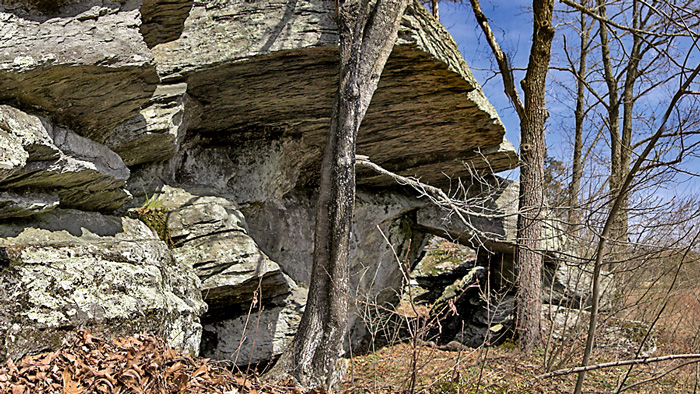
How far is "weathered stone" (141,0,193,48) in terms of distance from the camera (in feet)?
17.4

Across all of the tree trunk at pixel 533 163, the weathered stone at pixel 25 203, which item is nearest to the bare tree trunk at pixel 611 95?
the tree trunk at pixel 533 163

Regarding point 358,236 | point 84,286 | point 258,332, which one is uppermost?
point 84,286

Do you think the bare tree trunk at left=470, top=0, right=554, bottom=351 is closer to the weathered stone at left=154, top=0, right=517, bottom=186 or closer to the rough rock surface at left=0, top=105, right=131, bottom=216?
the weathered stone at left=154, top=0, right=517, bottom=186

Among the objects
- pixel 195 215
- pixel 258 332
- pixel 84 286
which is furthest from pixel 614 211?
pixel 258 332

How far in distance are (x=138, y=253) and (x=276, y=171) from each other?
3416mm

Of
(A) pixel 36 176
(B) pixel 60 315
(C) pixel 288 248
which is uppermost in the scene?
(A) pixel 36 176

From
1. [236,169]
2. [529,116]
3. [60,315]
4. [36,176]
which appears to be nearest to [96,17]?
[36,176]

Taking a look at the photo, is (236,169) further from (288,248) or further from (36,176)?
(36,176)

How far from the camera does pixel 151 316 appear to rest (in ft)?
14.4

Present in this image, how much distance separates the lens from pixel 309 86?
6.86m

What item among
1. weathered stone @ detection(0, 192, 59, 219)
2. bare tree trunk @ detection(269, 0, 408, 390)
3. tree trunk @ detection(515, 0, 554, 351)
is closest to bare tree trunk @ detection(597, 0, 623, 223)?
tree trunk @ detection(515, 0, 554, 351)

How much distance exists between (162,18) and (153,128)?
1.17 metres

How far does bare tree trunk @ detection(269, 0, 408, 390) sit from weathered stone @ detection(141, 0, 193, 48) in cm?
171

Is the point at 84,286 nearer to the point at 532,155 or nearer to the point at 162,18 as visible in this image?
the point at 162,18
